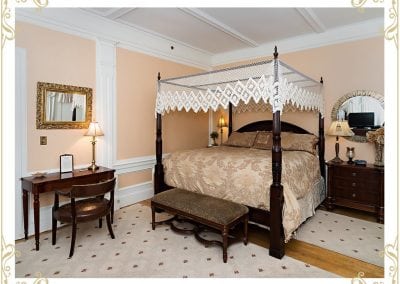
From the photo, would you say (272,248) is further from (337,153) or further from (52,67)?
(52,67)

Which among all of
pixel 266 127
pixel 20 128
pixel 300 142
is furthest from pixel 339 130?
pixel 20 128

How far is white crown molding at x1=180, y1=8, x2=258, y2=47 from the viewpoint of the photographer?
11.4ft

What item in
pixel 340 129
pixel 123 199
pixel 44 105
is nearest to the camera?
pixel 44 105

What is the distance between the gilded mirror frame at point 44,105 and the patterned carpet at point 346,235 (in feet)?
10.6

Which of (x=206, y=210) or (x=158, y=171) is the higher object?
(x=158, y=171)

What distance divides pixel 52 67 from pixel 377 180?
4.64 m

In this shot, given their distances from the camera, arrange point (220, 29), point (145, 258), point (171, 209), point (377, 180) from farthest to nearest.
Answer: point (220, 29) → point (377, 180) → point (171, 209) → point (145, 258)

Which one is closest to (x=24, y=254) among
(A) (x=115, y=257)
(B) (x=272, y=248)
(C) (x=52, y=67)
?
(A) (x=115, y=257)

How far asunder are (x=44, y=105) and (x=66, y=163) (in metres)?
0.78

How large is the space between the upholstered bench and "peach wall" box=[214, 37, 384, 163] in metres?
2.49

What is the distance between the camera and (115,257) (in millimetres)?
2533

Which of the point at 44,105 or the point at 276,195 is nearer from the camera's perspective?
the point at 276,195

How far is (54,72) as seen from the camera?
127 inches
